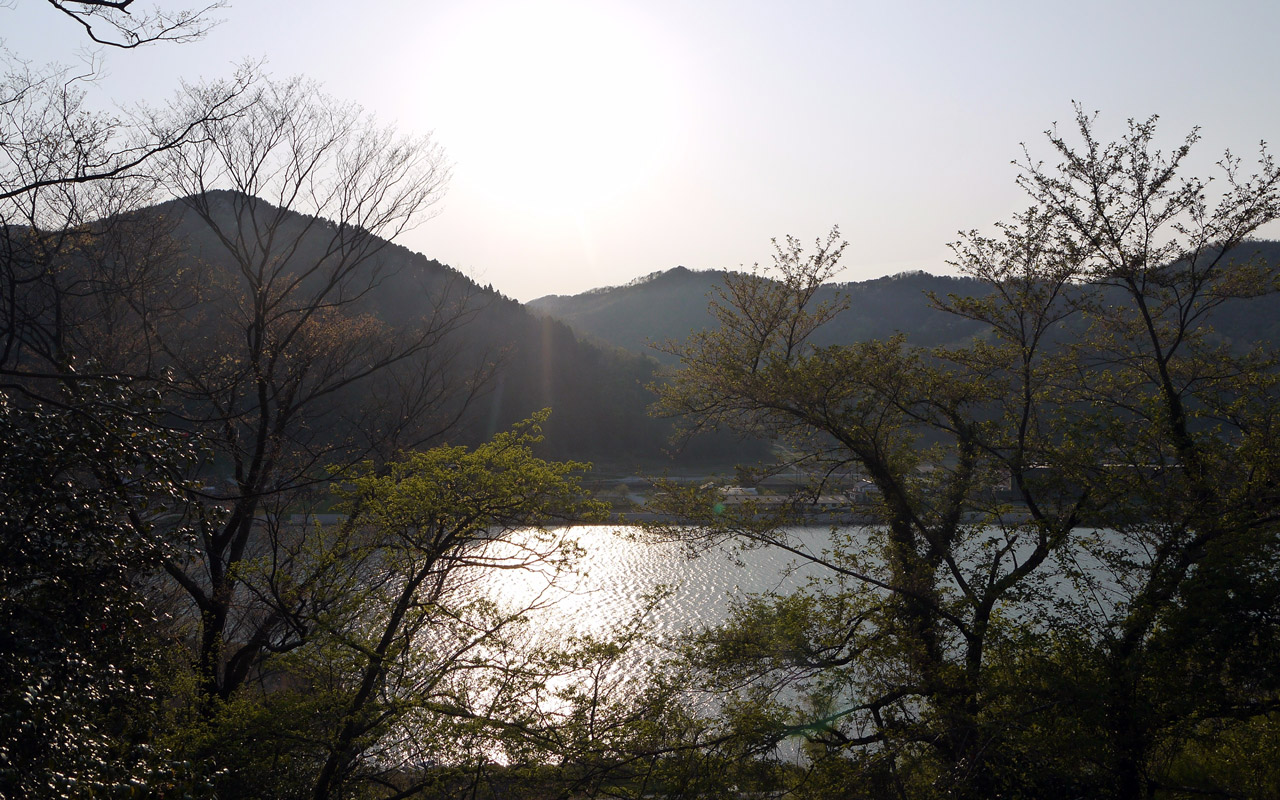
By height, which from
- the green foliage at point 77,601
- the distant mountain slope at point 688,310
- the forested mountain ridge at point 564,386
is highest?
the distant mountain slope at point 688,310

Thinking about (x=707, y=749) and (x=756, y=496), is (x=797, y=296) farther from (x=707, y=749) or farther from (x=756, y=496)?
(x=707, y=749)

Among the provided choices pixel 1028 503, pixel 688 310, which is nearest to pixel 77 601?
pixel 1028 503

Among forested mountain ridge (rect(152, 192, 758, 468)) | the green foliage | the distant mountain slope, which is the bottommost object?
the green foliage

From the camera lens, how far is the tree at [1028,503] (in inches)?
255

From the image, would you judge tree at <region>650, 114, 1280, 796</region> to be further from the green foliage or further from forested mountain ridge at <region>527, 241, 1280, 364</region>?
the green foliage

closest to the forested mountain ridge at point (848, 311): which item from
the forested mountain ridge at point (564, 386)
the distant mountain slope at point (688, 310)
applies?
the distant mountain slope at point (688, 310)

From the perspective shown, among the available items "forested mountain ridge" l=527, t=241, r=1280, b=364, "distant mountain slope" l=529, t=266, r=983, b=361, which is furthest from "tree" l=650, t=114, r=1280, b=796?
"distant mountain slope" l=529, t=266, r=983, b=361

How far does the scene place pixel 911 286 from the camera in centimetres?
7350

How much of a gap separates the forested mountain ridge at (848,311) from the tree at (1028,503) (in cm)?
86

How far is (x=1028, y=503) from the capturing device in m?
8.43

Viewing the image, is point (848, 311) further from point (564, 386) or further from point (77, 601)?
point (77, 601)

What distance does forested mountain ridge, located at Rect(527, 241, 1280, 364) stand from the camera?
17.2 m

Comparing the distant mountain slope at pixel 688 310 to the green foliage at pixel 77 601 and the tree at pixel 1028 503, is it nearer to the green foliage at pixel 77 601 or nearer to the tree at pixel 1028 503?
the tree at pixel 1028 503

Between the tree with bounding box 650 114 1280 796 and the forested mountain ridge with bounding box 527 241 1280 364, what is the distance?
0.86m
